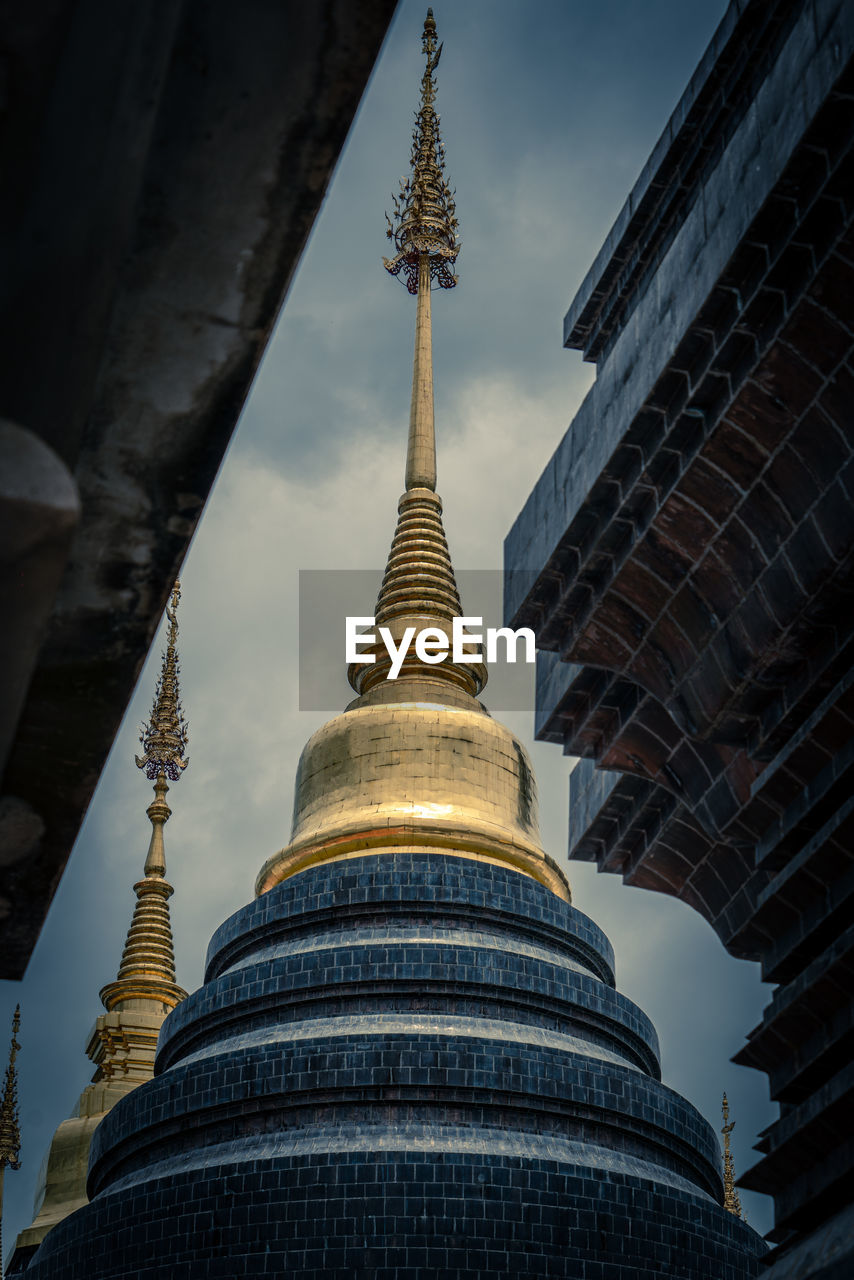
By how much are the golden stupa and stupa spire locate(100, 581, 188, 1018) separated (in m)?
11.8

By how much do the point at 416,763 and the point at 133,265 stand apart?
24.9 metres

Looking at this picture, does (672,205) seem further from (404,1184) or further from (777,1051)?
(404,1184)

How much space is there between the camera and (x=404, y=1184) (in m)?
20.5

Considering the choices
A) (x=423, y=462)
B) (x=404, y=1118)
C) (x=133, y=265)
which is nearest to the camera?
(x=133, y=265)

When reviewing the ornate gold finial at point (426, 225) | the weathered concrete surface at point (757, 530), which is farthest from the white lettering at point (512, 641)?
the ornate gold finial at point (426, 225)

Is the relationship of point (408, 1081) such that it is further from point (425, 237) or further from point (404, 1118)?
point (425, 237)

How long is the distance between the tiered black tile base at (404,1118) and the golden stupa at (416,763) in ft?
4.83

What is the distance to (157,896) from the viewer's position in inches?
1672

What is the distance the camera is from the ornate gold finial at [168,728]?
49438mm

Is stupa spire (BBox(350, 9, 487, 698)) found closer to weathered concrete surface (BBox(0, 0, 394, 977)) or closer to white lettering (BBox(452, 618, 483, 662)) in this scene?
white lettering (BBox(452, 618, 483, 662))

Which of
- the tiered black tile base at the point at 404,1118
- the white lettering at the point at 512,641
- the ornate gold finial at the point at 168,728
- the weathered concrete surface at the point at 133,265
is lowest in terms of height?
the weathered concrete surface at the point at 133,265

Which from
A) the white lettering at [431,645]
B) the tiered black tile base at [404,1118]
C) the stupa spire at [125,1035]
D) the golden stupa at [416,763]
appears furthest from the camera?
the stupa spire at [125,1035]

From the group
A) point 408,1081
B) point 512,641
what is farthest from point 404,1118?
point 512,641

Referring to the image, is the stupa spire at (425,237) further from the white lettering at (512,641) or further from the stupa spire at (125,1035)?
the stupa spire at (125,1035)
